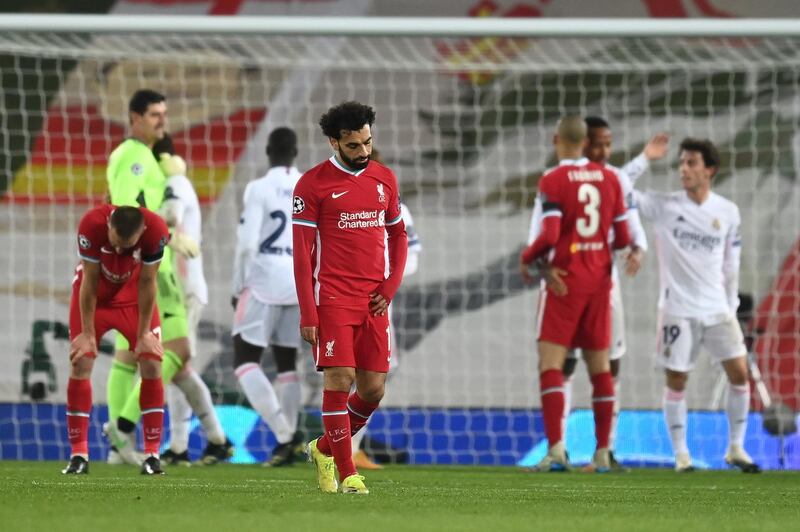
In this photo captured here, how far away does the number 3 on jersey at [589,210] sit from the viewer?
8773mm

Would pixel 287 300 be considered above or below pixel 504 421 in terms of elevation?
above

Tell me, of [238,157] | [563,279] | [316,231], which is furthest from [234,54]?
[316,231]

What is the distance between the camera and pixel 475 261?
40.0 ft

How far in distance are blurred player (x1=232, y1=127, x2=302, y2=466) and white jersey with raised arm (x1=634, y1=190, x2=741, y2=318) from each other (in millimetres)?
2406

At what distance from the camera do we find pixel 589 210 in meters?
8.81

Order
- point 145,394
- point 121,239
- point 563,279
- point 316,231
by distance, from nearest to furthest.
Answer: point 316,231
point 121,239
point 145,394
point 563,279

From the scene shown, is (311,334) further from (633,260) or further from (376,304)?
(633,260)

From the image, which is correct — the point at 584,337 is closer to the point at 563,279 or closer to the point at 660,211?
the point at 563,279

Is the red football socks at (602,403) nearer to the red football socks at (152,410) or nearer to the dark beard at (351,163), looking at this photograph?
the red football socks at (152,410)

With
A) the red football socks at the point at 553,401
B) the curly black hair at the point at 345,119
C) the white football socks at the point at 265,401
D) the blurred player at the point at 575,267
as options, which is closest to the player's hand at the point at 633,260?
the blurred player at the point at 575,267

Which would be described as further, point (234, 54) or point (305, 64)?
point (234, 54)

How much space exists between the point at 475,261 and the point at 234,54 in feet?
8.82

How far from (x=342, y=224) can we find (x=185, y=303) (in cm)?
336

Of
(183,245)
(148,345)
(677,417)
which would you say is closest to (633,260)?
(677,417)
